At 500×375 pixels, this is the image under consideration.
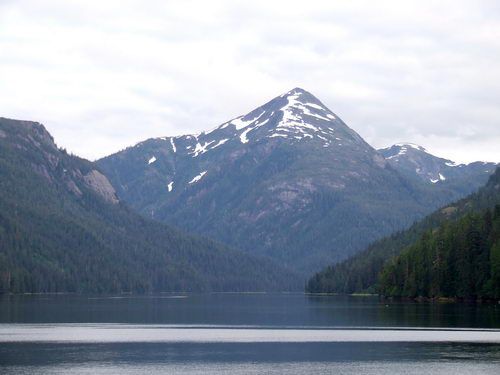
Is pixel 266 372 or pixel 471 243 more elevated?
pixel 471 243

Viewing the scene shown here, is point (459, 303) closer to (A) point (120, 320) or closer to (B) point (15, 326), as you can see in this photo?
(A) point (120, 320)

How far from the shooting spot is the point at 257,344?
109 metres

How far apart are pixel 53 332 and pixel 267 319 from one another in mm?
46622

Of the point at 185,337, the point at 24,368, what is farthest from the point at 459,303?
the point at 24,368

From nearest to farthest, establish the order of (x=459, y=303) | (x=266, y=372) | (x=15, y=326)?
(x=266, y=372) < (x=15, y=326) < (x=459, y=303)

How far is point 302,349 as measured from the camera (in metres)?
103

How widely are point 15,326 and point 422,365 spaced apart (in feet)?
214

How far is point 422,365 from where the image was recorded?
88.1 m

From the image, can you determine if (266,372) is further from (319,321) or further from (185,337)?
(319,321)

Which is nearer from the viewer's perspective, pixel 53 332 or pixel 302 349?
A: pixel 302 349

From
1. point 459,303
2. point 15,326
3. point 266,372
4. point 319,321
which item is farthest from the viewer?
point 459,303

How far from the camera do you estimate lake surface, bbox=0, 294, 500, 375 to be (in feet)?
285

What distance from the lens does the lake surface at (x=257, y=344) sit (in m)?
86.8

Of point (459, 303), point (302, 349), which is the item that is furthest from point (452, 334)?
point (459, 303)
